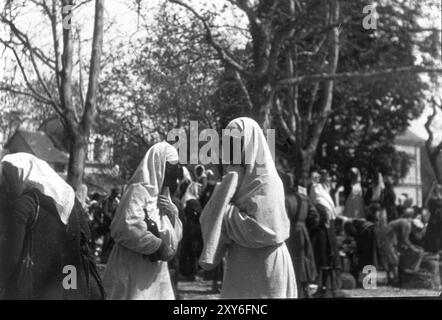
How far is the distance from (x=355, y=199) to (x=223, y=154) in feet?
11.0

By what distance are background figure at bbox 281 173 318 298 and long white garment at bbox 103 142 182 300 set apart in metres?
1.87

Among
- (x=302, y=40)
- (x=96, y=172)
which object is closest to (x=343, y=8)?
(x=302, y=40)

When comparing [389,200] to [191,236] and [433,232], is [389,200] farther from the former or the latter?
[191,236]

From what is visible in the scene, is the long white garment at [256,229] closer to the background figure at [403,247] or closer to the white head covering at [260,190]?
the white head covering at [260,190]

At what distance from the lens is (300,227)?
654cm

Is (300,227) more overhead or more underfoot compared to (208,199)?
more underfoot

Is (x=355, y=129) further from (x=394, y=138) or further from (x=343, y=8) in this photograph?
(x=343, y=8)

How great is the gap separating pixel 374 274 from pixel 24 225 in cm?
316

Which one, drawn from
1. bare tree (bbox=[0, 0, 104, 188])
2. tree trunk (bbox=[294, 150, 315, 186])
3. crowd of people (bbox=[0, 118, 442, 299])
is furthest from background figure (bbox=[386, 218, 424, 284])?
bare tree (bbox=[0, 0, 104, 188])

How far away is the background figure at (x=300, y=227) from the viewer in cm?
607

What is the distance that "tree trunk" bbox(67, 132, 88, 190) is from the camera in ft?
17.3

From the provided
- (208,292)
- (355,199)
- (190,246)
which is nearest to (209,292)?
(208,292)

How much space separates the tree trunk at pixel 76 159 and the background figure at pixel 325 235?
7.38 feet

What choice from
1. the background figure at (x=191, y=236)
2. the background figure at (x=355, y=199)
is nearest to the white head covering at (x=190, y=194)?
the background figure at (x=191, y=236)
